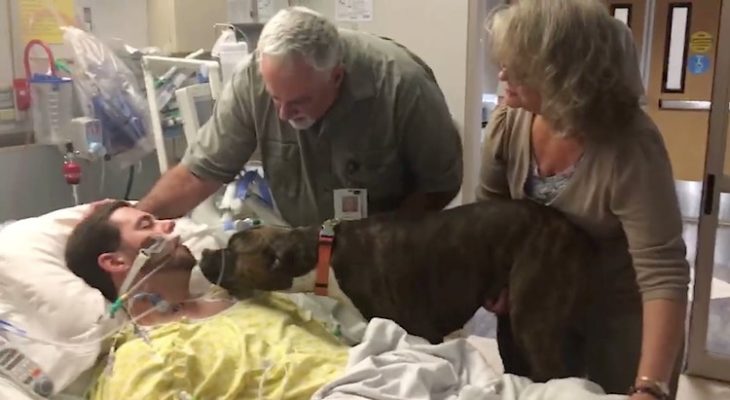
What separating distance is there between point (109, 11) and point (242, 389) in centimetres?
216

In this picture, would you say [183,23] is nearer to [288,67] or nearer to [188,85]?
[188,85]

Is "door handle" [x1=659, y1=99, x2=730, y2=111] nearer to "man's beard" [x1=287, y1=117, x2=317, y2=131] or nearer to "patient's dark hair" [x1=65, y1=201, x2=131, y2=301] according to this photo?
"man's beard" [x1=287, y1=117, x2=317, y2=131]

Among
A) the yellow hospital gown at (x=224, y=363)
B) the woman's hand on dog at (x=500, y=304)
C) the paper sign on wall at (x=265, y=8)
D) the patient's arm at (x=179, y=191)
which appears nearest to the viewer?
the yellow hospital gown at (x=224, y=363)

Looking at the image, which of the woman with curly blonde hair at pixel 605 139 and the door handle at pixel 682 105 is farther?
the door handle at pixel 682 105

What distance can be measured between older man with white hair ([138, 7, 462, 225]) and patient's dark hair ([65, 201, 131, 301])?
0.18 meters

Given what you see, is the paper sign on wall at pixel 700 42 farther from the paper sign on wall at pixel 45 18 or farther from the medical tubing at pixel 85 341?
the medical tubing at pixel 85 341

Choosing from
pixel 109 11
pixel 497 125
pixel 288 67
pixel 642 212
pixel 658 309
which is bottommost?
pixel 658 309

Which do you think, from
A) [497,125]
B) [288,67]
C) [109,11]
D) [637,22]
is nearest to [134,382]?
[288,67]

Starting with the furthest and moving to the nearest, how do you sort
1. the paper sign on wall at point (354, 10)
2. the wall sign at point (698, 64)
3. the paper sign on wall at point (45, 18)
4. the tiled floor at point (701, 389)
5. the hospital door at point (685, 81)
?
1. the wall sign at point (698, 64)
2. the hospital door at point (685, 81)
3. the paper sign on wall at point (354, 10)
4. the tiled floor at point (701, 389)
5. the paper sign on wall at point (45, 18)

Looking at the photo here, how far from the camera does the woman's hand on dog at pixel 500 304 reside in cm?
179

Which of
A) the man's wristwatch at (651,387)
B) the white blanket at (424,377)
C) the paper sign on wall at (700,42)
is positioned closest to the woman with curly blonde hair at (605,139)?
the man's wristwatch at (651,387)

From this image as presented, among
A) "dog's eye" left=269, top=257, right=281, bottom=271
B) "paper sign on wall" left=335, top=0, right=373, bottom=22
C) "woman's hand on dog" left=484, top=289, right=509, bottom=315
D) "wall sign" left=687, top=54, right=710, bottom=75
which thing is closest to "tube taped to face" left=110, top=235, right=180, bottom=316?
"dog's eye" left=269, top=257, right=281, bottom=271

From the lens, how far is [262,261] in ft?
6.09

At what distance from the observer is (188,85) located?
2891mm
